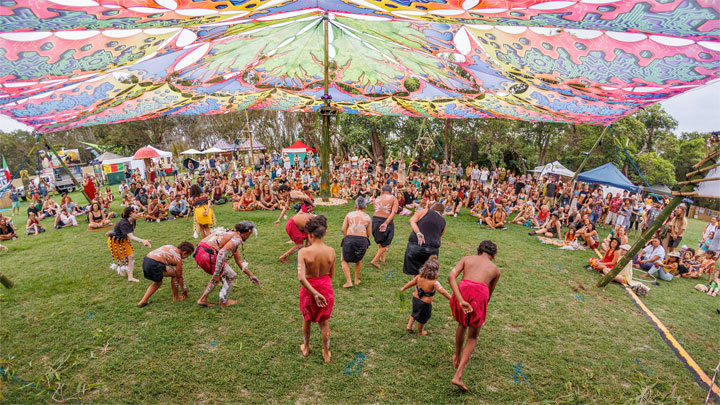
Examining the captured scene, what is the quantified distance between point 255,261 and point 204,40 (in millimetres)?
5065

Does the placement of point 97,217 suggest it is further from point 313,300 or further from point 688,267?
point 688,267

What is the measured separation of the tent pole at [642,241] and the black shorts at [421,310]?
4.56m

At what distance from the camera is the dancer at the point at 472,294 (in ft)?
10.8

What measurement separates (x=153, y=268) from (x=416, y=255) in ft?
13.7

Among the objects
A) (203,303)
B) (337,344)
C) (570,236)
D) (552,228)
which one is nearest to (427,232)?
(337,344)

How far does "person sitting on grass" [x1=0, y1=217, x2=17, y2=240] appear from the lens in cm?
925

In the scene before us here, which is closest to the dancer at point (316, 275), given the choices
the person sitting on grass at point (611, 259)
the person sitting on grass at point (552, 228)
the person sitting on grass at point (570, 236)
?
the person sitting on grass at point (611, 259)

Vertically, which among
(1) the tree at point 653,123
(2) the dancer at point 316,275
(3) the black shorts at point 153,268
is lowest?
(3) the black shorts at point 153,268

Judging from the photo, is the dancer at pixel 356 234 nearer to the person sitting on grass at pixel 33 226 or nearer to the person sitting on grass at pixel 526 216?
the person sitting on grass at pixel 526 216

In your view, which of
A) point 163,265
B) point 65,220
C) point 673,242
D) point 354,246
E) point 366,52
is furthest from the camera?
point 65,220

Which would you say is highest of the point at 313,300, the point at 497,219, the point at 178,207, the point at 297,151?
the point at 297,151

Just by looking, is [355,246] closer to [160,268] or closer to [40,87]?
[160,268]

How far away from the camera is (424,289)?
3.90 metres

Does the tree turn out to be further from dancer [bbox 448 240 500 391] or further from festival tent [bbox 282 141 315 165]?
dancer [bbox 448 240 500 391]
